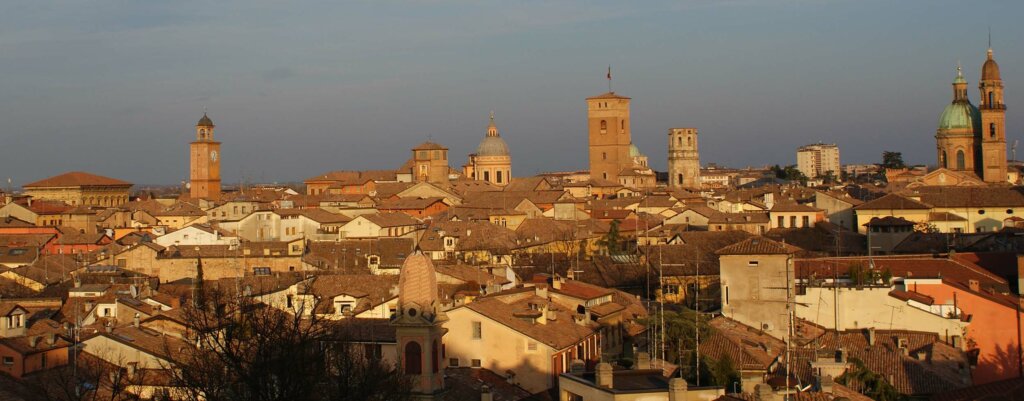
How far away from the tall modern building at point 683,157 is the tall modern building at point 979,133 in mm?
19540

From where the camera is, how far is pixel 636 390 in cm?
1728

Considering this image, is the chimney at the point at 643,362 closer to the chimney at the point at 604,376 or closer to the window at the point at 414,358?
Result: the chimney at the point at 604,376

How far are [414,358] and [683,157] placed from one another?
78.7m

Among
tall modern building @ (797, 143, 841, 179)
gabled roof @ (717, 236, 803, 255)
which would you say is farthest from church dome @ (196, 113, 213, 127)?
tall modern building @ (797, 143, 841, 179)

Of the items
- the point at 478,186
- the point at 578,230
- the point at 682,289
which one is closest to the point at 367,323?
the point at 682,289

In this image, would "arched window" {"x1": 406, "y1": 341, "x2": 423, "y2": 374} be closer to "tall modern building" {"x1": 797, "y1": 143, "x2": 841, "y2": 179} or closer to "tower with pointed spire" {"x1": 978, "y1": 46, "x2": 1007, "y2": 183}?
"tower with pointed spire" {"x1": 978, "y1": 46, "x2": 1007, "y2": 183}

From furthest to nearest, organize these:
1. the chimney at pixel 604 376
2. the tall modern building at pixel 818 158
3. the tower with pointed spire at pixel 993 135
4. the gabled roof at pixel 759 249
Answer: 1. the tall modern building at pixel 818 158
2. the tower with pointed spire at pixel 993 135
3. the gabled roof at pixel 759 249
4. the chimney at pixel 604 376

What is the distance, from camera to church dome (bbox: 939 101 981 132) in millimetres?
79438

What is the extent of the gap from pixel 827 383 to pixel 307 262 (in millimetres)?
25341

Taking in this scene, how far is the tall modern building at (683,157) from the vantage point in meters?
96.9

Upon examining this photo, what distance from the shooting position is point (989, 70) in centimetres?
7906

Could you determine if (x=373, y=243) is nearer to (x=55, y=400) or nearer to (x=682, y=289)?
(x=682, y=289)

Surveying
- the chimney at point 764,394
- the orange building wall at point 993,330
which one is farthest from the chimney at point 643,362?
the orange building wall at point 993,330

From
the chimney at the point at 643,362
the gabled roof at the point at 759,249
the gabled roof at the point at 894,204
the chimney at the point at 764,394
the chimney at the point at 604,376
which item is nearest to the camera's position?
the chimney at the point at 764,394
